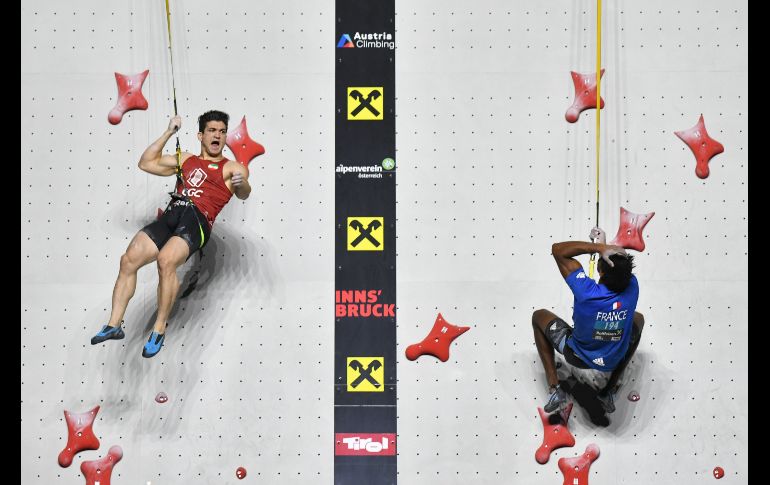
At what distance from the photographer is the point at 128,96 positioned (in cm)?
403

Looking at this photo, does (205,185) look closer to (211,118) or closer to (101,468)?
(211,118)

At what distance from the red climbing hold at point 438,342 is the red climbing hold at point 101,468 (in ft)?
5.11

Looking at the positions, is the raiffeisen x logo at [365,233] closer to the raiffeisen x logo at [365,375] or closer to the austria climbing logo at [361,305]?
the austria climbing logo at [361,305]

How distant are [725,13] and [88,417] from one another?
388 cm

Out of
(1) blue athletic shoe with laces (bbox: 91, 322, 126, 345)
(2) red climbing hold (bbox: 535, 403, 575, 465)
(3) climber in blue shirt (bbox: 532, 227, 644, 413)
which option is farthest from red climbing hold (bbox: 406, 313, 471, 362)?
(1) blue athletic shoe with laces (bbox: 91, 322, 126, 345)

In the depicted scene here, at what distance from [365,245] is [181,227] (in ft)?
3.07

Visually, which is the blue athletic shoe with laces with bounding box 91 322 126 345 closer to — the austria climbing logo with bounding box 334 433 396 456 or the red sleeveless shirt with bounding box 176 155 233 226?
the red sleeveless shirt with bounding box 176 155 233 226

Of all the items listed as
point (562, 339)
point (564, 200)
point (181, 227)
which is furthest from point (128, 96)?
point (562, 339)

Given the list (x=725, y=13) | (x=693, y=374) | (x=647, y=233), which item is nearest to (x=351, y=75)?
(x=647, y=233)

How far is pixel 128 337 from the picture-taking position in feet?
13.1

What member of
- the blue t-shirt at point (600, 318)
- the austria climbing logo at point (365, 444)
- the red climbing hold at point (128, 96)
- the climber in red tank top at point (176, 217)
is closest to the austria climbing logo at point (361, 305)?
Answer: the austria climbing logo at point (365, 444)

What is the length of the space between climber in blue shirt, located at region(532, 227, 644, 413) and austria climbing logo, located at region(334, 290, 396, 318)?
0.76m

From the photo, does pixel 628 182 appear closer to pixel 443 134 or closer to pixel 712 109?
pixel 712 109

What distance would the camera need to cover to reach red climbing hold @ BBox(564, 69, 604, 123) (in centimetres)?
403
